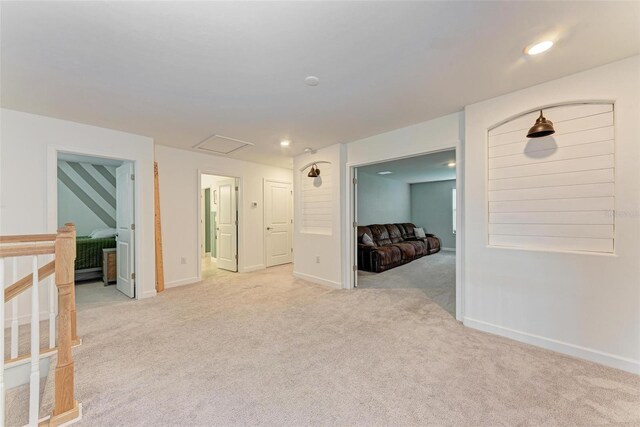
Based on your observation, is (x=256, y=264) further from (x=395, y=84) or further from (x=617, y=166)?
(x=617, y=166)

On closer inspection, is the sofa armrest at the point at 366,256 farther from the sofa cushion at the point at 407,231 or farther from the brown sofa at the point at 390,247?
the sofa cushion at the point at 407,231

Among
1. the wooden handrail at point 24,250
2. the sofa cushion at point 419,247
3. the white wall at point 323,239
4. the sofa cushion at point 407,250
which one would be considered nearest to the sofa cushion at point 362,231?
the sofa cushion at point 407,250

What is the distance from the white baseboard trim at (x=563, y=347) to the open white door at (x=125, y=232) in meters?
4.52

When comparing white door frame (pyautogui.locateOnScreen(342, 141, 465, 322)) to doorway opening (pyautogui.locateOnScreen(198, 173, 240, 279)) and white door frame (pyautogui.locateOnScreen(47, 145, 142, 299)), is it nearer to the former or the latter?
doorway opening (pyautogui.locateOnScreen(198, 173, 240, 279))

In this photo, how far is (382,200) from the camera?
7871mm

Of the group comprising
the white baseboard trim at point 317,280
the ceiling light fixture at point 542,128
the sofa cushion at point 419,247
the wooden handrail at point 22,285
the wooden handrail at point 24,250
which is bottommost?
the white baseboard trim at point 317,280

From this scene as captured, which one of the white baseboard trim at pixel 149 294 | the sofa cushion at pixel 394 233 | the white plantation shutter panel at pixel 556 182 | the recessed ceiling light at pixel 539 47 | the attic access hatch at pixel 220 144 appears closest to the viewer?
the recessed ceiling light at pixel 539 47

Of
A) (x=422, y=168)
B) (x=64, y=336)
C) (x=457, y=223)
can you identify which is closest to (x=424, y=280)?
(x=457, y=223)

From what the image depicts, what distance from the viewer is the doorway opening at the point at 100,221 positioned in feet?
12.6

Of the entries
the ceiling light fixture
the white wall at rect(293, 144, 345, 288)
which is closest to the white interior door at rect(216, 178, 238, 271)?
the white wall at rect(293, 144, 345, 288)

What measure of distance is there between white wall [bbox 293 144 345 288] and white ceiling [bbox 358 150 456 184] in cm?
110

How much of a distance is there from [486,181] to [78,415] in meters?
3.74

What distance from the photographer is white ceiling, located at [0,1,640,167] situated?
1502 millimetres

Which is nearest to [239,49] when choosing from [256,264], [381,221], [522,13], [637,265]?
[522,13]
